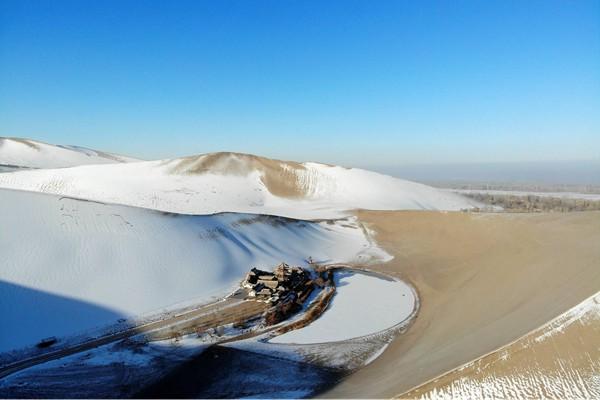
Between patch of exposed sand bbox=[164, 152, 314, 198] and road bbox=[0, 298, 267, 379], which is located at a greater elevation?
patch of exposed sand bbox=[164, 152, 314, 198]

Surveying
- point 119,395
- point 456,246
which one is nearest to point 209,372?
point 119,395

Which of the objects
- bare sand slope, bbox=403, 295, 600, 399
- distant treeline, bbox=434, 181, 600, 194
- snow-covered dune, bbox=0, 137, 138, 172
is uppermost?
snow-covered dune, bbox=0, 137, 138, 172

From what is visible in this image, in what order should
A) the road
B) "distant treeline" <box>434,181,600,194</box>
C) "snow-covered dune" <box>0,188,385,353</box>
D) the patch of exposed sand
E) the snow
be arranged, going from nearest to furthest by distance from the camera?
the road, the snow, "snow-covered dune" <box>0,188,385,353</box>, the patch of exposed sand, "distant treeline" <box>434,181,600,194</box>

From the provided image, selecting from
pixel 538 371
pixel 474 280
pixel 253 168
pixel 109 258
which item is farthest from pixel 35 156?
pixel 538 371

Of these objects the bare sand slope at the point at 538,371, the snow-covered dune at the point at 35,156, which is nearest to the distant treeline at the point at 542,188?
the snow-covered dune at the point at 35,156

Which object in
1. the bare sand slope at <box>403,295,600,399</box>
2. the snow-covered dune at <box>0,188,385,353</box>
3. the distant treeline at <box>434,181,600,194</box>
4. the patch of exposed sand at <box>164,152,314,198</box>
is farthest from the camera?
the distant treeline at <box>434,181,600,194</box>

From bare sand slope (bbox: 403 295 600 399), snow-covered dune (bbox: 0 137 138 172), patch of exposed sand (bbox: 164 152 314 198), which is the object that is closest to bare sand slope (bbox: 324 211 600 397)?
bare sand slope (bbox: 403 295 600 399)

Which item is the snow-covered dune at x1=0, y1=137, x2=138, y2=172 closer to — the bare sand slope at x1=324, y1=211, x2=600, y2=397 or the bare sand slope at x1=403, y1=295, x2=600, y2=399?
the bare sand slope at x1=324, y1=211, x2=600, y2=397
